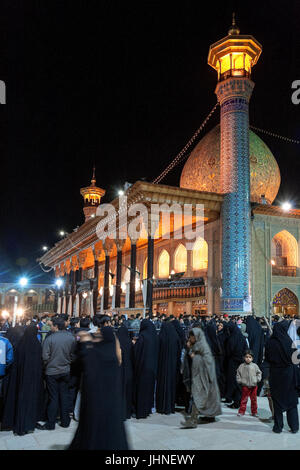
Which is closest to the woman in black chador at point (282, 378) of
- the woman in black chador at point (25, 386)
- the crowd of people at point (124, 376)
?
the crowd of people at point (124, 376)

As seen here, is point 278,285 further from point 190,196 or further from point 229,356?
point 229,356

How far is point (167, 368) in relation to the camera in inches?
279

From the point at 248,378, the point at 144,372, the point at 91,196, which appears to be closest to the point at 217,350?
the point at 248,378

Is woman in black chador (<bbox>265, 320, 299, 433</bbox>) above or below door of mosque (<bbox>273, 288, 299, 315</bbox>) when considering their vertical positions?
below

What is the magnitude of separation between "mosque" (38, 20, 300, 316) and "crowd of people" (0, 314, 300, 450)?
986 cm

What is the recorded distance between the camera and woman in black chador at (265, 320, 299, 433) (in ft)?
18.5

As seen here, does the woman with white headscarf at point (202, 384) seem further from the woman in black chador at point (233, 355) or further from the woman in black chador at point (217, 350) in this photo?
the woman in black chador at point (217, 350)

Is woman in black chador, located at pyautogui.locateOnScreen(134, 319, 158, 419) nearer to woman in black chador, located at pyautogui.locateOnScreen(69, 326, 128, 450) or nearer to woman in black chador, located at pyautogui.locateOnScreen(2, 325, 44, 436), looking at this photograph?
woman in black chador, located at pyautogui.locateOnScreen(2, 325, 44, 436)

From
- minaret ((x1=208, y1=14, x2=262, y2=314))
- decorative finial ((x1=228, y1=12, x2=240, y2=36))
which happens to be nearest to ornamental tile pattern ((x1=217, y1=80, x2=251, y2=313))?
minaret ((x1=208, y1=14, x2=262, y2=314))

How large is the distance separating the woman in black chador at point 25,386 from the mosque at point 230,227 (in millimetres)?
11112

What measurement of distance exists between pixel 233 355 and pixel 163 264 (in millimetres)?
18500

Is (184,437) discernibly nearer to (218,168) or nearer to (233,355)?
(233,355)

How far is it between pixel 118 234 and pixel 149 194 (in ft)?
20.7

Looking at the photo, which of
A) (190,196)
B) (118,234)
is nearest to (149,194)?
(190,196)
